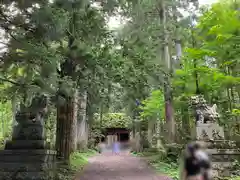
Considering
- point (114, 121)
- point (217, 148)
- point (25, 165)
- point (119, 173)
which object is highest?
point (114, 121)

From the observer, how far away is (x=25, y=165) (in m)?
8.68

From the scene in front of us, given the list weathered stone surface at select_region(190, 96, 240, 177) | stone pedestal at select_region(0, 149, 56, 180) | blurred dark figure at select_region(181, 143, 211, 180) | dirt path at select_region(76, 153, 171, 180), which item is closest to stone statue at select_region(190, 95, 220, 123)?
weathered stone surface at select_region(190, 96, 240, 177)

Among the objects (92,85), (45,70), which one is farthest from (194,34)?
(45,70)

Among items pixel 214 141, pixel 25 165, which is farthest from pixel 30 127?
pixel 214 141

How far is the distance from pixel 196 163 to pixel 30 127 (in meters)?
6.91

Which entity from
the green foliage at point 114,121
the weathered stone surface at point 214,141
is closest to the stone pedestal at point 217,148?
the weathered stone surface at point 214,141

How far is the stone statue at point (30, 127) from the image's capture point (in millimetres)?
9227

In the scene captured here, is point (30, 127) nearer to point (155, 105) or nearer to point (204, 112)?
point (204, 112)

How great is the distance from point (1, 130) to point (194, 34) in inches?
751

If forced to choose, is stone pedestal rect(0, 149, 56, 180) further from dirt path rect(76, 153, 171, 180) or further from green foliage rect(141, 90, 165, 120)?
green foliage rect(141, 90, 165, 120)

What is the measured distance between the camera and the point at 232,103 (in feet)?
48.5

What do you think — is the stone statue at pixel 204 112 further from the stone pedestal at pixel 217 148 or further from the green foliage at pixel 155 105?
the green foliage at pixel 155 105

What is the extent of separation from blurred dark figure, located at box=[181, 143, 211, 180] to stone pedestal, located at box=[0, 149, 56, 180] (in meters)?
5.70

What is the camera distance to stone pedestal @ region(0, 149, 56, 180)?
8.46m
